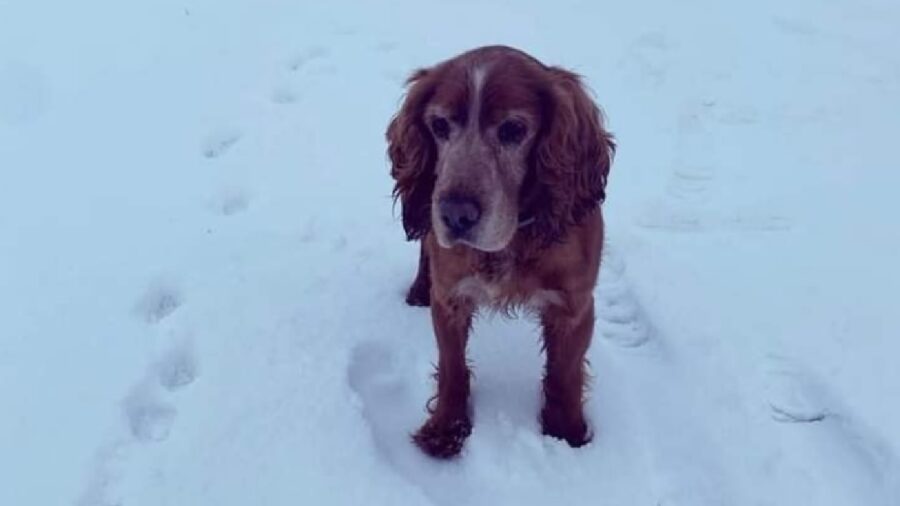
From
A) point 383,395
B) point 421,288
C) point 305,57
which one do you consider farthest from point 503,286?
point 305,57

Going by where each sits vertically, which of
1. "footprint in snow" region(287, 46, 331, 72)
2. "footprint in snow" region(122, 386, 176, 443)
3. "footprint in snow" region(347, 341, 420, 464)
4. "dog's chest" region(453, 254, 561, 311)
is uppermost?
"dog's chest" region(453, 254, 561, 311)

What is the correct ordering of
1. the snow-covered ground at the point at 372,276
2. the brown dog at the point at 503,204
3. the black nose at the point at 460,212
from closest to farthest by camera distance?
1. the black nose at the point at 460,212
2. the brown dog at the point at 503,204
3. the snow-covered ground at the point at 372,276

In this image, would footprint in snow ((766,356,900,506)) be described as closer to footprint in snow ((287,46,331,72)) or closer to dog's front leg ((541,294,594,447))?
dog's front leg ((541,294,594,447))

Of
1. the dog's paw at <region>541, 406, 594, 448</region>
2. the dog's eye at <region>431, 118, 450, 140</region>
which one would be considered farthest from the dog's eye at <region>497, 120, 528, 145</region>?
the dog's paw at <region>541, 406, 594, 448</region>

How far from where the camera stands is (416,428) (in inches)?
123

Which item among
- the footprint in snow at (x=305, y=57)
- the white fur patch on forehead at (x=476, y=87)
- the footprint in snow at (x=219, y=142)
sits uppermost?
the white fur patch on forehead at (x=476, y=87)

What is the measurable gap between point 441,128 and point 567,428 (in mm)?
1043

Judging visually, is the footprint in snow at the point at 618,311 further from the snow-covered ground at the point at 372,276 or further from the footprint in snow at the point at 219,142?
the footprint in snow at the point at 219,142

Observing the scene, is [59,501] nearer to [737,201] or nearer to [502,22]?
[737,201]

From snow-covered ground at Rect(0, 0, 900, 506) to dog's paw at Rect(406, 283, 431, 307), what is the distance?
0.29 ft

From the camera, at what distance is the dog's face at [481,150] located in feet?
8.13

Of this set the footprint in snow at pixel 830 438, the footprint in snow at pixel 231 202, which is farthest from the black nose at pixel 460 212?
the footprint in snow at pixel 231 202

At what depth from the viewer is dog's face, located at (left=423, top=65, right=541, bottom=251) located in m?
2.48

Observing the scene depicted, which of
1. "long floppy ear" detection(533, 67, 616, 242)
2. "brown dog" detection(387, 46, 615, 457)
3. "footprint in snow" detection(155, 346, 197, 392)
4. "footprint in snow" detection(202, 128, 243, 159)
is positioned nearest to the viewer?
"brown dog" detection(387, 46, 615, 457)
